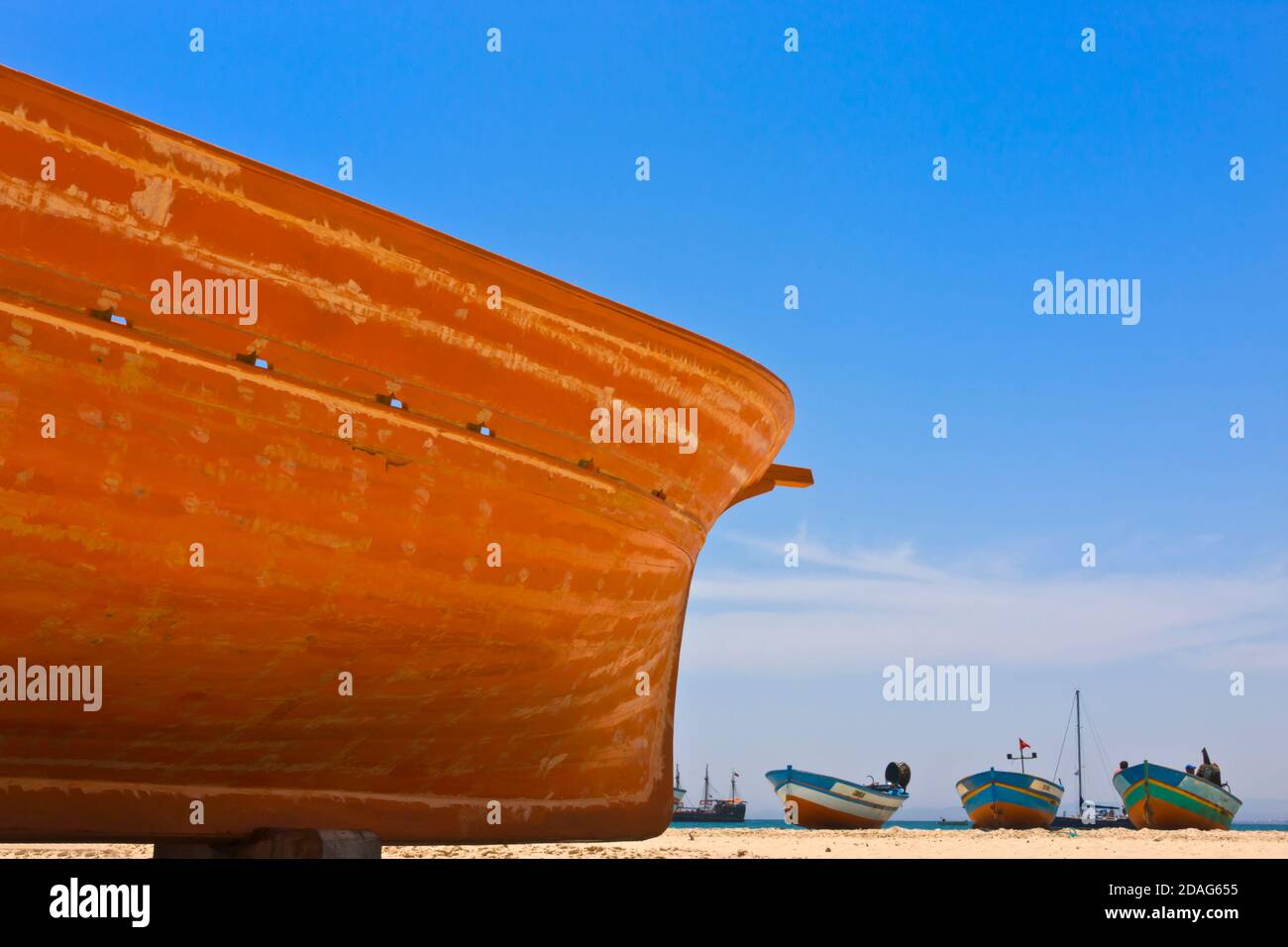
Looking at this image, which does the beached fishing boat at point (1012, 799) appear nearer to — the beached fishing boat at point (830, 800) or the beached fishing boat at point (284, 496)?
the beached fishing boat at point (830, 800)

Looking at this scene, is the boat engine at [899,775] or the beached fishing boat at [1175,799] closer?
the beached fishing boat at [1175,799]

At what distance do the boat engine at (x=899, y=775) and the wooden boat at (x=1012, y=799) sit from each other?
4705mm

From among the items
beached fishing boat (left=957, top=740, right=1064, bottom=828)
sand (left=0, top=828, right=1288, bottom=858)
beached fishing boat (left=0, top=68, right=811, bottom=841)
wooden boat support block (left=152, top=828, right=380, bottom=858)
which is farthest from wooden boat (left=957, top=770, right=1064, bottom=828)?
wooden boat support block (left=152, top=828, right=380, bottom=858)

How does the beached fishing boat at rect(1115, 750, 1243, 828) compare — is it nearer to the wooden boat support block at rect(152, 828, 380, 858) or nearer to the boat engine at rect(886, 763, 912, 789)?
the boat engine at rect(886, 763, 912, 789)

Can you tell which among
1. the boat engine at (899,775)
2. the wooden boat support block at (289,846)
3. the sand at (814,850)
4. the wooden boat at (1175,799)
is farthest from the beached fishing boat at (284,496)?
the boat engine at (899,775)

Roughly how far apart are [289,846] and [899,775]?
30323 millimetres

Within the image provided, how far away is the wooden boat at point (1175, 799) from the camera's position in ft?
81.4

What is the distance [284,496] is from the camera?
5.08 metres

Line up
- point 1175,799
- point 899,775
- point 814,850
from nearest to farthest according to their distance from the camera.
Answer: point 814,850 → point 1175,799 → point 899,775

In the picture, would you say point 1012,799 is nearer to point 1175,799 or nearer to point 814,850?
point 1175,799

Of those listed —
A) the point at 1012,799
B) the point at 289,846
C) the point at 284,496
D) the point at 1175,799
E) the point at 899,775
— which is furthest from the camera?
the point at 899,775

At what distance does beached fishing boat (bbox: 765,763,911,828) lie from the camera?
2947cm

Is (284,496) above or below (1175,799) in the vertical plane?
above

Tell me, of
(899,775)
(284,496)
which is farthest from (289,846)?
(899,775)
